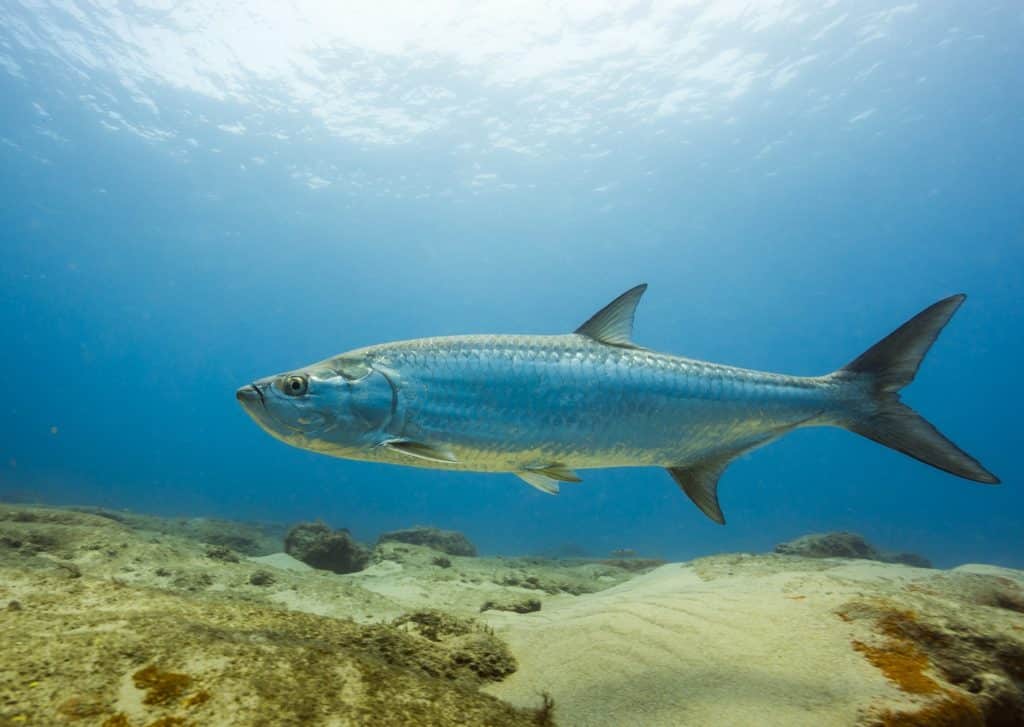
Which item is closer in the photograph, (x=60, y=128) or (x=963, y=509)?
(x=60, y=128)

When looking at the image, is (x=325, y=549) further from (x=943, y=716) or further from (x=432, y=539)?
(x=943, y=716)

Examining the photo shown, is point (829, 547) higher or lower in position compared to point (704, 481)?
lower

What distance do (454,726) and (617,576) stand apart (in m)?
8.56

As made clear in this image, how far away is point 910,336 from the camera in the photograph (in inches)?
149

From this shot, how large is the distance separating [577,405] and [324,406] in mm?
1896

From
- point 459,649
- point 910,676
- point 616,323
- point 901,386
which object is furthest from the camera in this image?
point 616,323

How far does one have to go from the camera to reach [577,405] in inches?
145

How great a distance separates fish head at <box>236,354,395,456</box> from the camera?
335 centimetres

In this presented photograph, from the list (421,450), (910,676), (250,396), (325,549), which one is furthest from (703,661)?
(325,549)

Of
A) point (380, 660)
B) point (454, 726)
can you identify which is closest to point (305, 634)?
point (380, 660)

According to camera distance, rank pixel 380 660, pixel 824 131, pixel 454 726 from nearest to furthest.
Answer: pixel 454 726 → pixel 380 660 → pixel 824 131

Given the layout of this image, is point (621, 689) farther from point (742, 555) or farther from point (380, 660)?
point (742, 555)

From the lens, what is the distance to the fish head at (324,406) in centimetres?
335

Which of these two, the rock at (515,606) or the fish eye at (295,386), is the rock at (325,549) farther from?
the fish eye at (295,386)
